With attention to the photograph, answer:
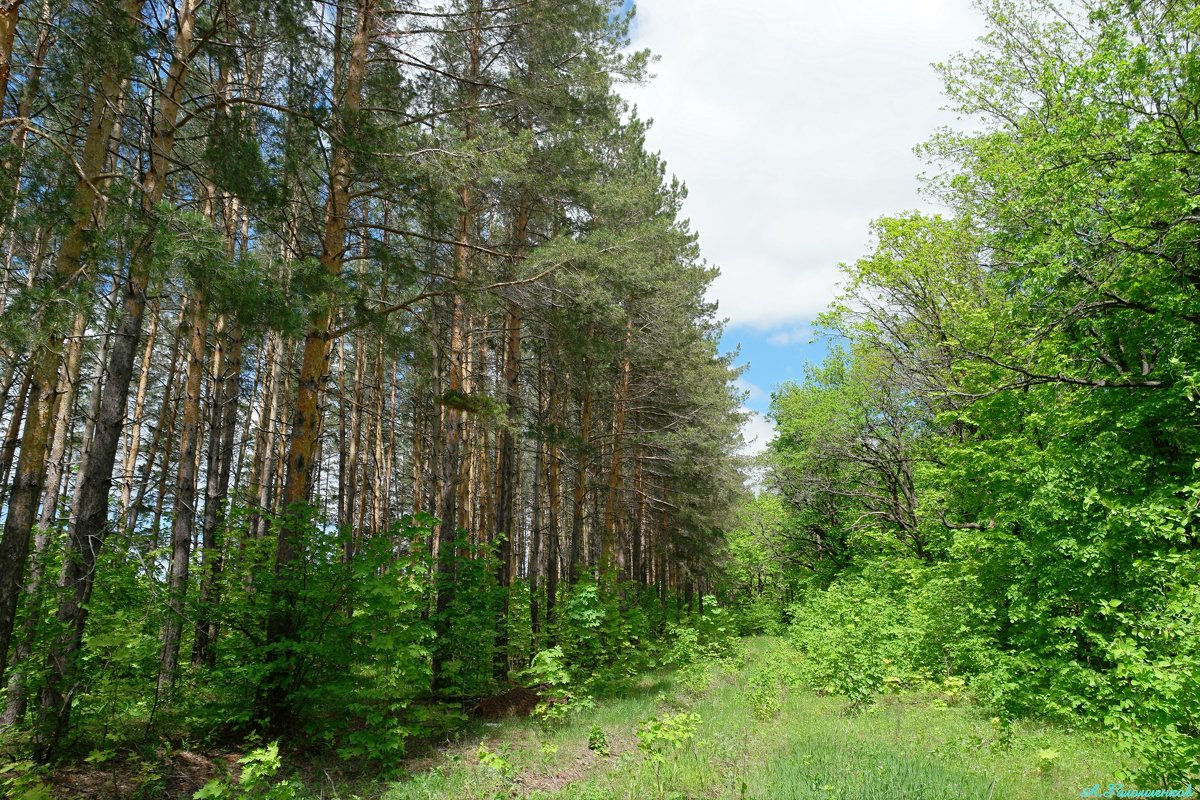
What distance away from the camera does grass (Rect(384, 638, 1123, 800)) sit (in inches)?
219

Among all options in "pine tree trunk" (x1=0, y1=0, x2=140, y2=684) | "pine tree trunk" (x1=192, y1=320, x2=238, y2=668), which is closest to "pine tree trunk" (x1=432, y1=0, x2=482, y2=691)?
"pine tree trunk" (x1=192, y1=320, x2=238, y2=668)

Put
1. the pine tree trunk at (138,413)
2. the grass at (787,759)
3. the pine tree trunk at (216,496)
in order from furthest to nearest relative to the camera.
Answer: the pine tree trunk at (138,413), the pine tree trunk at (216,496), the grass at (787,759)

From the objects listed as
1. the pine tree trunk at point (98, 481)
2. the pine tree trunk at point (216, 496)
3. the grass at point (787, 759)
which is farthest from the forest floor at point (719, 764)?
the pine tree trunk at point (216, 496)

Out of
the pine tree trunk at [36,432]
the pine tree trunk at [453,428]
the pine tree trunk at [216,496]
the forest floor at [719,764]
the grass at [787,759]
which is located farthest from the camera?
the pine tree trunk at [453,428]

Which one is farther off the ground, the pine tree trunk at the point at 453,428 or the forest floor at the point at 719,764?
the pine tree trunk at the point at 453,428

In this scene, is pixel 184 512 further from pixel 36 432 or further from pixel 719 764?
pixel 719 764

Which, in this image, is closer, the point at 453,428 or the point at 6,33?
the point at 6,33

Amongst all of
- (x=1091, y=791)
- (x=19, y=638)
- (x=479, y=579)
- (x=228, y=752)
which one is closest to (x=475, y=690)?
(x=479, y=579)

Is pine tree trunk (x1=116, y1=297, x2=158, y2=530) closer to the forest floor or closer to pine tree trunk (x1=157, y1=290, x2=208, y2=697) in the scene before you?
pine tree trunk (x1=157, y1=290, x2=208, y2=697)

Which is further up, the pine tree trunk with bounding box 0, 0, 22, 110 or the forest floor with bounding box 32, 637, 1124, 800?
the pine tree trunk with bounding box 0, 0, 22, 110

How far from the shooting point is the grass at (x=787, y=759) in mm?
5574

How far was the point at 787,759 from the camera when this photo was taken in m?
6.53

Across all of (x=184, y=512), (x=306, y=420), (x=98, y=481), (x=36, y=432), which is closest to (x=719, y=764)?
(x=306, y=420)

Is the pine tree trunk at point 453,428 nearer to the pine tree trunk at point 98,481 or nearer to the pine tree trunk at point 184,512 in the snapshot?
the pine tree trunk at point 184,512
